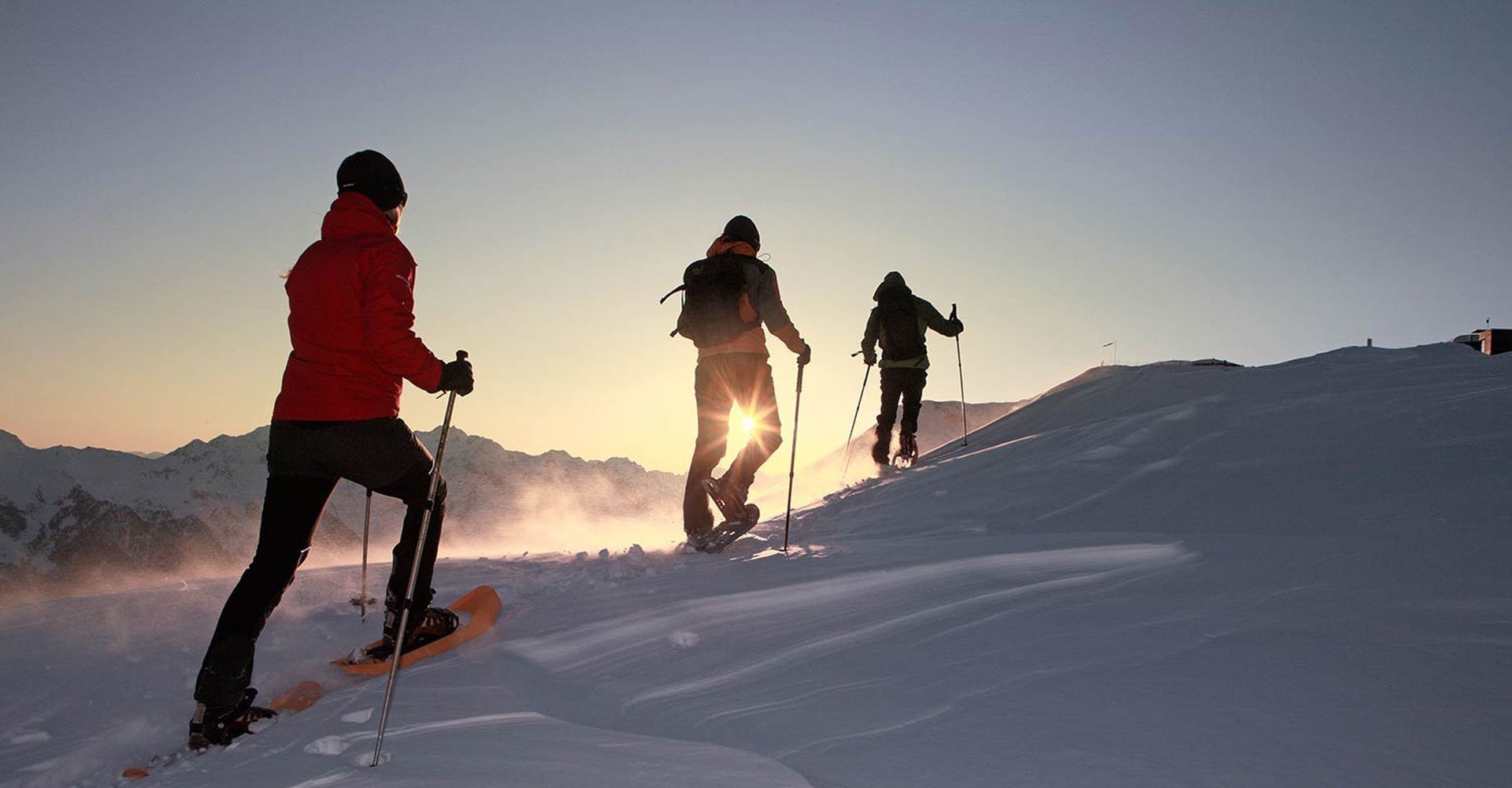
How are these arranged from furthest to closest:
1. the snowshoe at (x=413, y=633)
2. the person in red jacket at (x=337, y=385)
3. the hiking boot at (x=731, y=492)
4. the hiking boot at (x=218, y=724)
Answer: the hiking boot at (x=731, y=492)
the snowshoe at (x=413, y=633)
the person in red jacket at (x=337, y=385)
the hiking boot at (x=218, y=724)

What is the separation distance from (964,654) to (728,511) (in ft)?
12.5

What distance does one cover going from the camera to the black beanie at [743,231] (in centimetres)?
646

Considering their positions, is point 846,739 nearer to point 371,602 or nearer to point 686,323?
point 371,602

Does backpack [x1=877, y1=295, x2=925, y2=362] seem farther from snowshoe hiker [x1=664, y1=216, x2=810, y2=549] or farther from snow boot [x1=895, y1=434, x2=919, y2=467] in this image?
snowshoe hiker [x1=664, y1=216, x2=810, y2=549]

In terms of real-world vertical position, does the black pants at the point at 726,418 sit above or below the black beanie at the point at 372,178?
below

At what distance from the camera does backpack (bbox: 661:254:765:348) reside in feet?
20.8

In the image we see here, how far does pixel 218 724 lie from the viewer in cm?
317

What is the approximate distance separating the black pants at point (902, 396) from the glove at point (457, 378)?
28.2 ft

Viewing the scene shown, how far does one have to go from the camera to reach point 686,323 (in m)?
6.54

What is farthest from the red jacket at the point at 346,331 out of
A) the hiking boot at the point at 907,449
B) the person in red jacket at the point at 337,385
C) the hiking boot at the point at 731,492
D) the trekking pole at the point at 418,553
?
the hiking boot at the point at 907,449

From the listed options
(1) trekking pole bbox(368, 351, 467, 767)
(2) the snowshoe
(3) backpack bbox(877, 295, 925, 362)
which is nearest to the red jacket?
(1) trekking pole bbox(368, 351, 467, 767)

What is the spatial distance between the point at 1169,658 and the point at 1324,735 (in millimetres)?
549

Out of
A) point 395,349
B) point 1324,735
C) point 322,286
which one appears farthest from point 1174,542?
point 322,286

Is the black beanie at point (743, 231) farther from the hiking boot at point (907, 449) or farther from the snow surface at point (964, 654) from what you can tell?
the hiking boot at point (907, 449)
